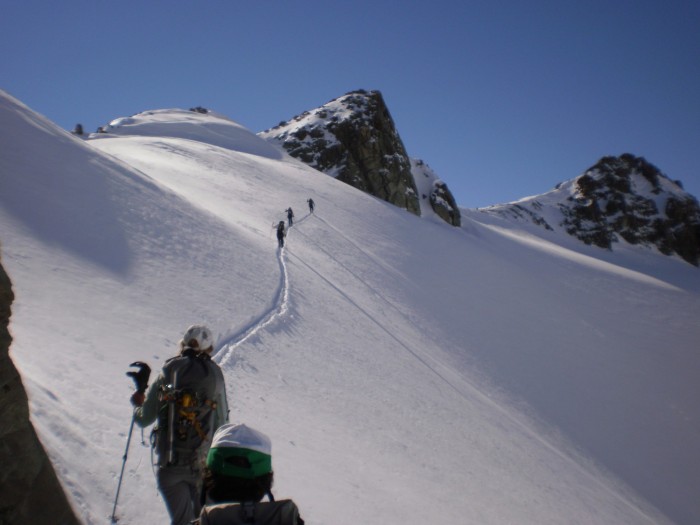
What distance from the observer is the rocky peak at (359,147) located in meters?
66.9

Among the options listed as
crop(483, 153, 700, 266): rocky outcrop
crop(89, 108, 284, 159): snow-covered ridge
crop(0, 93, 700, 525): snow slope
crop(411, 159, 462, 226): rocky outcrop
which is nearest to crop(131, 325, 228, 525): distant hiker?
crop(0, 93, 700, 525): snow slope

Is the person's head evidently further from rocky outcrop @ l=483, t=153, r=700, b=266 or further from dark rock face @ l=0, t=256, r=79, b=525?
rocky outcrop @ l=483, t=153, r=700, b=266

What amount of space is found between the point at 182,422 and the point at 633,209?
516 feet

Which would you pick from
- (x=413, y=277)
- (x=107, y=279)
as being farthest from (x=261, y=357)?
(x=413, y=277)

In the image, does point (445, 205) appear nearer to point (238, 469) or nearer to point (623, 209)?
point (238, 469)

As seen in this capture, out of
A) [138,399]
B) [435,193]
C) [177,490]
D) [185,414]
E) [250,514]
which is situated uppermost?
[435,193]

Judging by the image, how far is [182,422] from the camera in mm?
3473

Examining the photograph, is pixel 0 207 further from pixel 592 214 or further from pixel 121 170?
pixel 592 214

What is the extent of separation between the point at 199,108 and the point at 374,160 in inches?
1584

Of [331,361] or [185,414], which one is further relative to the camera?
[331,361]

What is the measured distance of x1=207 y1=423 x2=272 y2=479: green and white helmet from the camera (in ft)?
7.06

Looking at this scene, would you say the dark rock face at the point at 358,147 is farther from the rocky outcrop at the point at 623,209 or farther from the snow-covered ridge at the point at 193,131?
the rocky outcrop at the point at 623,209

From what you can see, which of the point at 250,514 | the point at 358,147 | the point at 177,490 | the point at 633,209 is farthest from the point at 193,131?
the point at 633,209

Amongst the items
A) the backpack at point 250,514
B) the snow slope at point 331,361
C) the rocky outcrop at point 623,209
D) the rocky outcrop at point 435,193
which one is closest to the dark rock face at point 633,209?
the rocky outcrop at point 623,209
